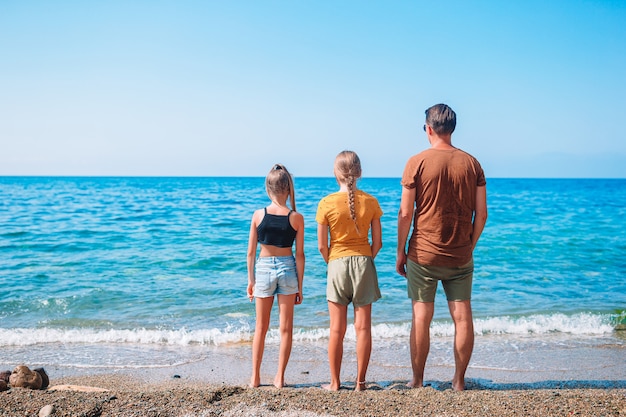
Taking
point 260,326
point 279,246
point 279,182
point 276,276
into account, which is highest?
point 279,182

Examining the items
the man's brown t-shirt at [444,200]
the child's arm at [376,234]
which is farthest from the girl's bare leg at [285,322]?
the man's brown t-shirt at [444,200]

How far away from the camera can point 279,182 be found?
382 cm

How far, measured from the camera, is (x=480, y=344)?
5.71m

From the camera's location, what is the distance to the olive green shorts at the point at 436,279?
3.69 metres

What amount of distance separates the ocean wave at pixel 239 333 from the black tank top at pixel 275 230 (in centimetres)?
232

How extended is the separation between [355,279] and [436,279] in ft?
2.06

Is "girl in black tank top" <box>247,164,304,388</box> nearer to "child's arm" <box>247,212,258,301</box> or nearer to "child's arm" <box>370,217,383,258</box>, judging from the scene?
"child's arm" <box>247,212,258,301</box>

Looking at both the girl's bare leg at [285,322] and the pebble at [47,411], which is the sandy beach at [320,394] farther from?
the girl's bare leg at [285,322]

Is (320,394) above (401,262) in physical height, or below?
below

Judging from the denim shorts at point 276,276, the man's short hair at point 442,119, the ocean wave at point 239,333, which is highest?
the man's short hair at point 442,119

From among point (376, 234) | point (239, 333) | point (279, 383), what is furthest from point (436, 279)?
point (239, 333)

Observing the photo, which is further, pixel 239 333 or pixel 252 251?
pixel 239 333

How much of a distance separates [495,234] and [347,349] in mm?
11655

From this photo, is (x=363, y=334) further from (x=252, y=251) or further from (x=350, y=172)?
(x=350, y=172)
